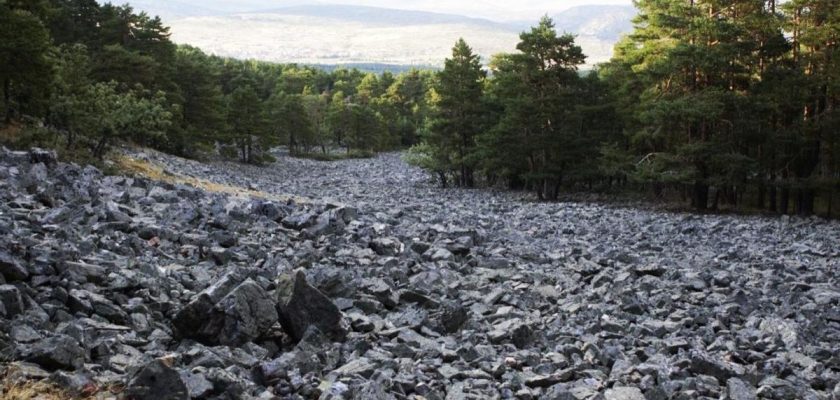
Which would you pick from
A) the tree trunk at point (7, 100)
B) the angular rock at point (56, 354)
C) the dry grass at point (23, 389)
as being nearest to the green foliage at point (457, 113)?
the tree trunk at point (7, 100)

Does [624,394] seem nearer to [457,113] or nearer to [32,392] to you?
[32,392]

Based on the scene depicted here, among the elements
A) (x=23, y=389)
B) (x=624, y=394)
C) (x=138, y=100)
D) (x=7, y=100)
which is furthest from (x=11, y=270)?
(x=138, y=100)

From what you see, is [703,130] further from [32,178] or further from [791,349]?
[32,178]

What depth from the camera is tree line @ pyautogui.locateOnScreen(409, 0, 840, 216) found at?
32.2 m

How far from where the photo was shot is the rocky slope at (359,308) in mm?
7172

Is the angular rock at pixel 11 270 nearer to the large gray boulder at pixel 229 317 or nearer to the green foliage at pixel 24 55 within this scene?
the large gray boulder at pixel 229 317

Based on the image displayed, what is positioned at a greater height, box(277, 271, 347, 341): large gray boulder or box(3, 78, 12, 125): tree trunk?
box(3, 78, 12, 125): tree trunk

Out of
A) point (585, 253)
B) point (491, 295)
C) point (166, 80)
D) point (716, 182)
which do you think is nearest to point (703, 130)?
point (716, 182)

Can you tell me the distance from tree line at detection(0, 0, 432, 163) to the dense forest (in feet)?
0.44

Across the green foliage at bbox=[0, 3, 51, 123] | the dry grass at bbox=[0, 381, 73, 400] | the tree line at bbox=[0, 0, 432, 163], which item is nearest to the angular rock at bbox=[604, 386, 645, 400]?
the dry grass at bbox=[0, 381, 73, 400]

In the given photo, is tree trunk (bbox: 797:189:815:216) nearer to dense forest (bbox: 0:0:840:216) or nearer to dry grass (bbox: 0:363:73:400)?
dense forest (bbox: 0:0:840:216)

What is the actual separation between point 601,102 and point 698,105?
45.8ft

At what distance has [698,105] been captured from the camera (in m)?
31.7

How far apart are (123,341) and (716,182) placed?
105ft
